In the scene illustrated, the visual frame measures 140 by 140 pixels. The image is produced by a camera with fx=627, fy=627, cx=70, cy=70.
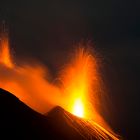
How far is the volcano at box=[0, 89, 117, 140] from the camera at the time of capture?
387 feet

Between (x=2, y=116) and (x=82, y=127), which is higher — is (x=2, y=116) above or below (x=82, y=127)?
below

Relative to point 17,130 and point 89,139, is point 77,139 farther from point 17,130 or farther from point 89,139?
point 17,130

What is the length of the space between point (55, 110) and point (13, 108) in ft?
36.5

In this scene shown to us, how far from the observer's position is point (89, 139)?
406ft

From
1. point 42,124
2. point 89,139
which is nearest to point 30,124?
point 42,124

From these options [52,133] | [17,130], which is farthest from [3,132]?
[52,133]

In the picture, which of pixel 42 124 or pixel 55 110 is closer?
pixel 42 124

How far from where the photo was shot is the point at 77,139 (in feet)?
398

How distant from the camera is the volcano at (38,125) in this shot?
118 meters

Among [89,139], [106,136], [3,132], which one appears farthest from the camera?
[106,136]

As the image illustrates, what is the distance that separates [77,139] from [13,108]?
47.6 ft

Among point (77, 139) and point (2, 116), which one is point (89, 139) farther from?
point (2, 116)

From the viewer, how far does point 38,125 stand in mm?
121938

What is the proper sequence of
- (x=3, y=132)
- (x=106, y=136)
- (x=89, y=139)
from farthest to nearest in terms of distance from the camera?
(x=106, y=136), (x=89, y=139), (x=3, y=132)
